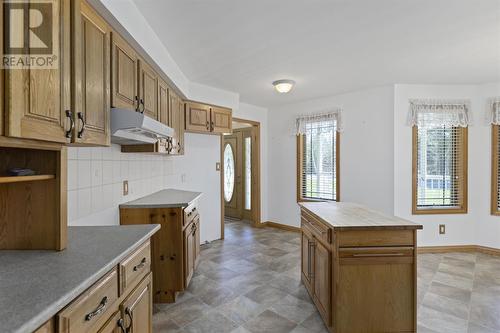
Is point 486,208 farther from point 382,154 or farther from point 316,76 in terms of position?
point 316,76

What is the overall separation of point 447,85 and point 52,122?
463 cm

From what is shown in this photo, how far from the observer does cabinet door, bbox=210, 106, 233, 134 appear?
3914 mm

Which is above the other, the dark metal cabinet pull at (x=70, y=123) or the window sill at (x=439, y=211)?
the dark metal cabinet pull at (x=70, y=123)

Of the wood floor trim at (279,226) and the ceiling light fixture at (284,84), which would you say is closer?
the ceiling light fixture at (284,84)

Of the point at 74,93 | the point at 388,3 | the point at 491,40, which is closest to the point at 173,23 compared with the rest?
the point at 74,93

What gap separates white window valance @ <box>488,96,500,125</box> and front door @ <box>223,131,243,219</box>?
13.7 feet

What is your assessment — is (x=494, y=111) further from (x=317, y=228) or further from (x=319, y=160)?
(x=317, y=228)

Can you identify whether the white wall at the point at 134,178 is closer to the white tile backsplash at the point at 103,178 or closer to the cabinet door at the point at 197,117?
the white tile backsplash at the point at 103,178

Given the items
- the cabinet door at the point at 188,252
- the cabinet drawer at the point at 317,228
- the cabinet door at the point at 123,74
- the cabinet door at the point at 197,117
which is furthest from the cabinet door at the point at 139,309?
the cabinet door at the point at 197,117

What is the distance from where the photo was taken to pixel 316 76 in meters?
3.46

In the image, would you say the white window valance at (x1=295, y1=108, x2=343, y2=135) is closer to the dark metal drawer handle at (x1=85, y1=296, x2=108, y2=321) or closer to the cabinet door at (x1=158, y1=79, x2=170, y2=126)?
the cabinet door at (x1=158, y1=79, x2=170, y2=126)

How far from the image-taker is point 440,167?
151 inches

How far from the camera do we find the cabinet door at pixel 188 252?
2.51m

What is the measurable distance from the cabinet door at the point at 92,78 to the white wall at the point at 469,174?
3.65 metres
